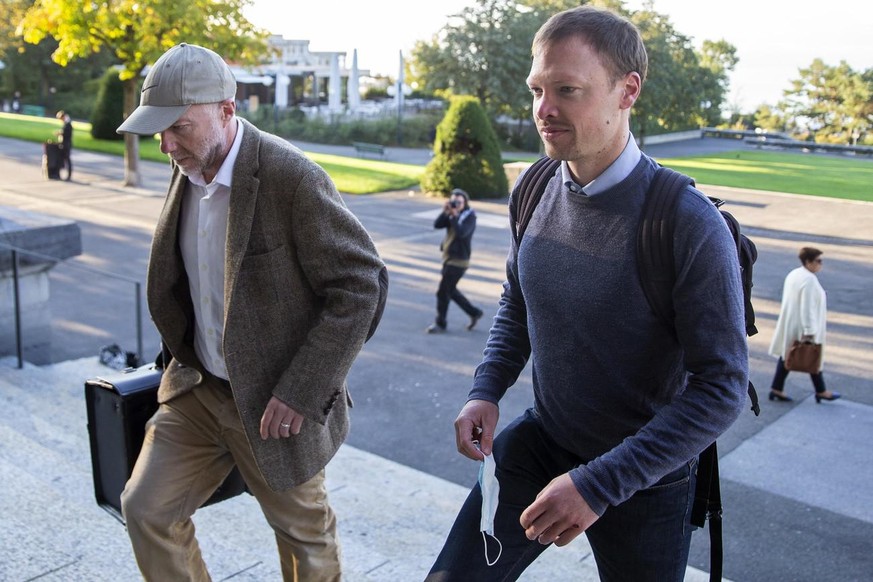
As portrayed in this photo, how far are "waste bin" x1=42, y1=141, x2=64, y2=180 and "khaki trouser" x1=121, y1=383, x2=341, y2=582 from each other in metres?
21.8

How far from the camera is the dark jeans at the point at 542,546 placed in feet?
7.45

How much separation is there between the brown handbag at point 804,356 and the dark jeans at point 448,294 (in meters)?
3.82

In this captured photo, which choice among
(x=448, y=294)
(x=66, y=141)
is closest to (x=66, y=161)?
(x=66, y=141)

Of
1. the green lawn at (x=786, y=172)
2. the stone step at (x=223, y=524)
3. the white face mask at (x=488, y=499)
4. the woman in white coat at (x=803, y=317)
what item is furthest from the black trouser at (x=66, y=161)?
the white face mask at (x=488, y=499)

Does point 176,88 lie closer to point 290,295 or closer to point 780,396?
point 290,295

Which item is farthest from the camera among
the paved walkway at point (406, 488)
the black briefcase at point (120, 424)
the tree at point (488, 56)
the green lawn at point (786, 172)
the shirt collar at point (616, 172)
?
the tree at point (488, 56)

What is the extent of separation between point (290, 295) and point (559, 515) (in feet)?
3.92

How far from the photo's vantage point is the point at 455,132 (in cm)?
2286

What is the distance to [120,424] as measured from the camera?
3.38 metres

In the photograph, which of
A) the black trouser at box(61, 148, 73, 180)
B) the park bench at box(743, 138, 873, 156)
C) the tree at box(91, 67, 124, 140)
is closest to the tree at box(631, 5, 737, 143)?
the park bench at box(743, 138, 873, 156)

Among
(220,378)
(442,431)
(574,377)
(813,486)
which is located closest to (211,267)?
(220,378)

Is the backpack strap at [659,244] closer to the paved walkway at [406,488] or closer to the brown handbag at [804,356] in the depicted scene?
the paved walkway at [406,488]

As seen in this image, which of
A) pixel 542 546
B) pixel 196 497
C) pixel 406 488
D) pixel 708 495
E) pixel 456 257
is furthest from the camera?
pixel 456 257

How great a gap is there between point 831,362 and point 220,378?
869 centimetres
